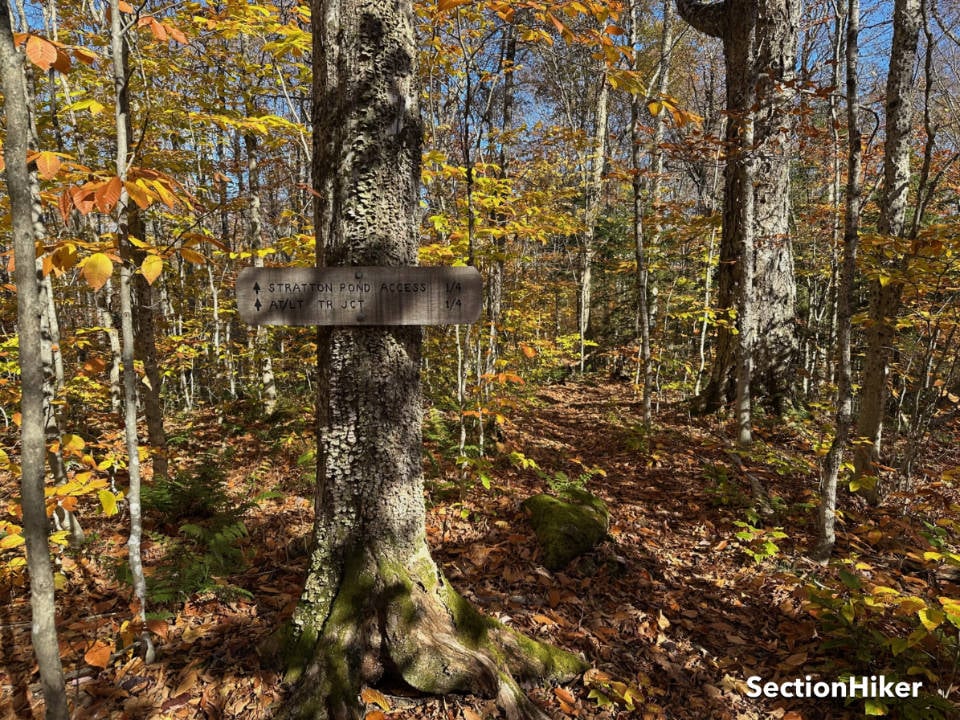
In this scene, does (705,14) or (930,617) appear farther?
(705,14)

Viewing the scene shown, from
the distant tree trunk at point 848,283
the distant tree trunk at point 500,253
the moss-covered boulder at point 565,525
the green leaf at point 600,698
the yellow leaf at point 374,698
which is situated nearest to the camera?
the yellow leaf at point 374,698

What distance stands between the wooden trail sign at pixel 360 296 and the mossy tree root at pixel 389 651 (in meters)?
1.30

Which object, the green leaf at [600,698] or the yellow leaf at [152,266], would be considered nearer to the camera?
the yellow leaf at [152,266]

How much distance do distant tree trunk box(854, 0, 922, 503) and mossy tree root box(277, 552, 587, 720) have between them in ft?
14.4

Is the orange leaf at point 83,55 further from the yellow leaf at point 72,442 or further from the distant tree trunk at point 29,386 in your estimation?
the yellow leaf at point 72,442

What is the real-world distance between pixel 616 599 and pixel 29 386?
378 cm

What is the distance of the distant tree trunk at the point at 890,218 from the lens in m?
4.50

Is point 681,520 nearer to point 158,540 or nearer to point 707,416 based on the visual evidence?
point 707,416

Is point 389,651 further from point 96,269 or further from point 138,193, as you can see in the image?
point 138,193

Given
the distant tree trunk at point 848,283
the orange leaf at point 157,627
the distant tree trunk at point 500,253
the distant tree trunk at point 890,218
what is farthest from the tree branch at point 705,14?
the orange leaf at point 157,627

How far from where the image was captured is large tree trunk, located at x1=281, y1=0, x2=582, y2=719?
89.0 inches

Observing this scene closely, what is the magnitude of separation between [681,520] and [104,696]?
483 cm

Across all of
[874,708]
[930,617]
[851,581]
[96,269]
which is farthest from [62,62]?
[851,581]

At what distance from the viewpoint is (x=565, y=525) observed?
404 cm
